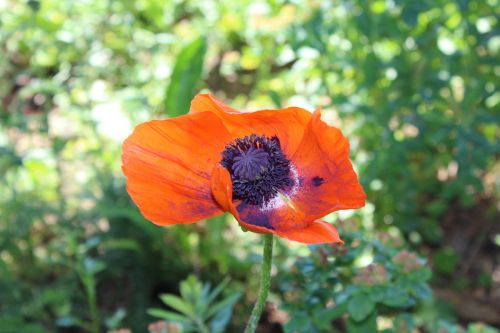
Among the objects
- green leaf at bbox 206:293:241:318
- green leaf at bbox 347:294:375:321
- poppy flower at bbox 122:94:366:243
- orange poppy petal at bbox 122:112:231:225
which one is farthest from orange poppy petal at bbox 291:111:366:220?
green leaf at bbox 206:293:241:318

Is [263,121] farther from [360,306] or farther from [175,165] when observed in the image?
[360,306]

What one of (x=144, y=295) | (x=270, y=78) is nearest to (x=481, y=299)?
(x=144, y=295)

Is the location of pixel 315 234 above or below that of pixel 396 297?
above

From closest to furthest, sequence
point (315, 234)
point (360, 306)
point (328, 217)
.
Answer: point (315, 234), point (360, 306), point (328, 217)

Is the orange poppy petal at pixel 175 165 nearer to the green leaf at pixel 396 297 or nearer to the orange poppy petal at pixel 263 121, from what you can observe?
the orange poppy petal at pixel 263 121

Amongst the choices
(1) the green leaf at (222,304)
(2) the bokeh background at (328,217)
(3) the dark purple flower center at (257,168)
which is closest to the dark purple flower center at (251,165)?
(3) the dark purple flower center at (257,168)

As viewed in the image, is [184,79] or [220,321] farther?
[184,79]

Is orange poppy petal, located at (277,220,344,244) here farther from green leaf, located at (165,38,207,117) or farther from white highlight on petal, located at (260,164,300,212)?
green leaf, located at (165,38,207,117)

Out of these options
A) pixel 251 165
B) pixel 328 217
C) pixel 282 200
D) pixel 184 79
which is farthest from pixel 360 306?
pixel 184 79
